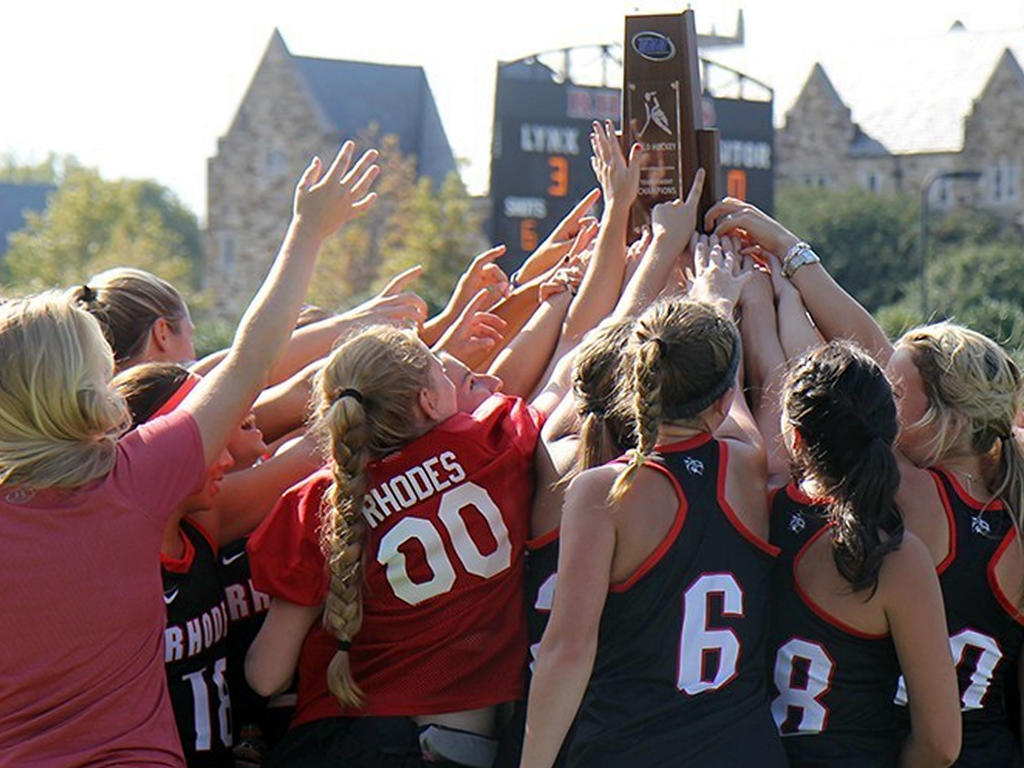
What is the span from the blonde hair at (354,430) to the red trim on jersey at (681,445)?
544 millimetres

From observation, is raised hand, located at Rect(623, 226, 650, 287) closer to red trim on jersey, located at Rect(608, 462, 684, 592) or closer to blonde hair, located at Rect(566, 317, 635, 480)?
blonde hair, located at Rect(566, 317, 635, 480)

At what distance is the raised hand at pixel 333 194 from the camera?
3.52 m

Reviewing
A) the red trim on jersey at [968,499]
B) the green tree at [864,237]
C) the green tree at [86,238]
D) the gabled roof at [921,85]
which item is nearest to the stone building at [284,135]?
the green tree at [86,238]

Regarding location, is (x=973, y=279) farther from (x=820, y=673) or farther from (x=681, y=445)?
(x=681, y=445)

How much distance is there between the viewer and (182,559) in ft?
11.1

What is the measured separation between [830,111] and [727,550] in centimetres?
5458

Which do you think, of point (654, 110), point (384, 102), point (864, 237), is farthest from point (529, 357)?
point (384, 102)

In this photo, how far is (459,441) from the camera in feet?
10.7

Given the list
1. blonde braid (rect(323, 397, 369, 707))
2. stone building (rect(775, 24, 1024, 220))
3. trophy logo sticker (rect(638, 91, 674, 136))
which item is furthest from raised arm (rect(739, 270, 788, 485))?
stone building (rect(775, 24, 1024, 220))

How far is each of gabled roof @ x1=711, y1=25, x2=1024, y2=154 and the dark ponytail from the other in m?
52.3

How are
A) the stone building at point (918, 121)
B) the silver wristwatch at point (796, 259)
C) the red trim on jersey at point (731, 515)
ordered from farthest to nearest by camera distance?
1. the stone building at point (918, 121)
2. the silver wristwatch at point (796, 259)
3. the red trim on jersey at point (731, 515)

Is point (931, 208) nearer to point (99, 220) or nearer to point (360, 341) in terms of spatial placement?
point (99, 220)

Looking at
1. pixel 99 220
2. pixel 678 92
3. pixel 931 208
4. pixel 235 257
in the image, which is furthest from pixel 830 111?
pixel 678 92

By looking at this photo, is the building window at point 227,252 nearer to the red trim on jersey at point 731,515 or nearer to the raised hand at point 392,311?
the raised hand at point 392,311
